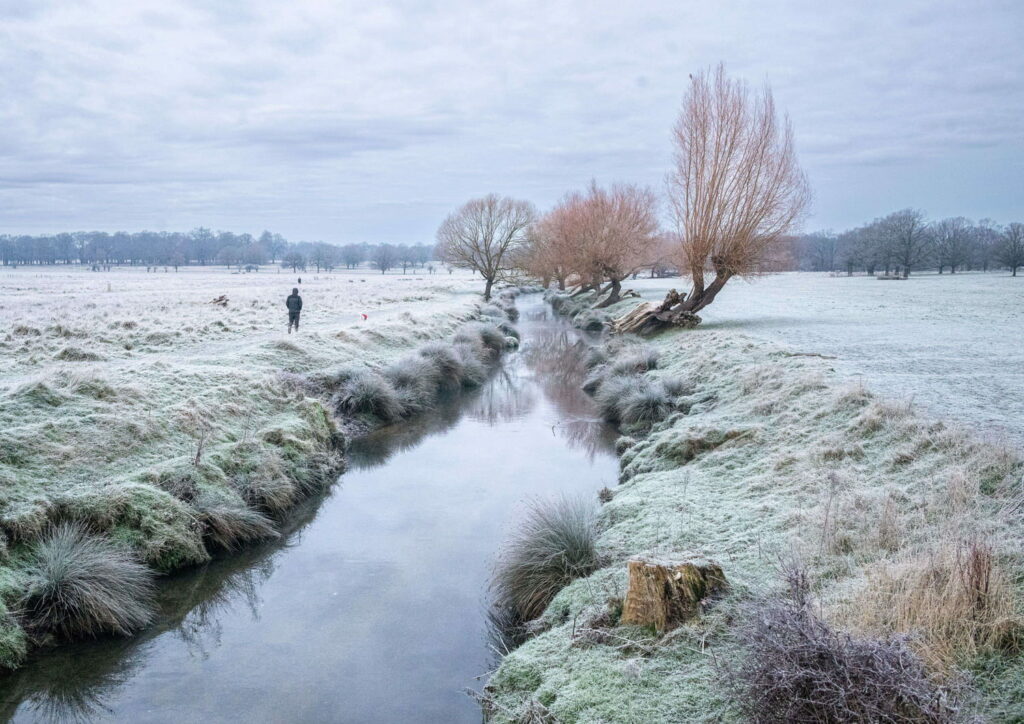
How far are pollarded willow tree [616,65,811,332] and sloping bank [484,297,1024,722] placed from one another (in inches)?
649

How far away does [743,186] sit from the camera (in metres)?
25.3

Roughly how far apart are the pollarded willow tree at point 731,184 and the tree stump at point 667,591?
865 inches

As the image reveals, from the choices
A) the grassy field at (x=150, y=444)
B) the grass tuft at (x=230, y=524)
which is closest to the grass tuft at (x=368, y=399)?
the grassy field at (x=150, y=444)

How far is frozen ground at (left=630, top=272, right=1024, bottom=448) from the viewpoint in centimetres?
938

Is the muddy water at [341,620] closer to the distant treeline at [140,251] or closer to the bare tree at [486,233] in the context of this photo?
the bare tree at [486,233]

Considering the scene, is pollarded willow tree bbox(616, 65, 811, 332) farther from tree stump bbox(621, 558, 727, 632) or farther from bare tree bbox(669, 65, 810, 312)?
tree stump bbox(621, 558, 727, 632)

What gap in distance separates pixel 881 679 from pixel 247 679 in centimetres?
567

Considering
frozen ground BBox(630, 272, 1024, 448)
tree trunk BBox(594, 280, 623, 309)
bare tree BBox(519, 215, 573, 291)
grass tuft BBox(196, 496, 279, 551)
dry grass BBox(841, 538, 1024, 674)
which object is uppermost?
bare tree BBox(519, 215, 573, 291)

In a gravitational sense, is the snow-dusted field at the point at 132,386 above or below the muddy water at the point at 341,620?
above

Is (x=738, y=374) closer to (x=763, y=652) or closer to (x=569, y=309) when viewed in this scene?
(x=763, y=652)

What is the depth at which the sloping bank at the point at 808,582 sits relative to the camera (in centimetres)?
370

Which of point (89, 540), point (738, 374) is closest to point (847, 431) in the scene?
point (738, 374)

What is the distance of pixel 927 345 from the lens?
1642 centimetres

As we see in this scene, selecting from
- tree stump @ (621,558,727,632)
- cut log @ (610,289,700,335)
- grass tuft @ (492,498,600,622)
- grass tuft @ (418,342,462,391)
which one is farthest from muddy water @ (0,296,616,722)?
cut log @ (610,289,700,335)
